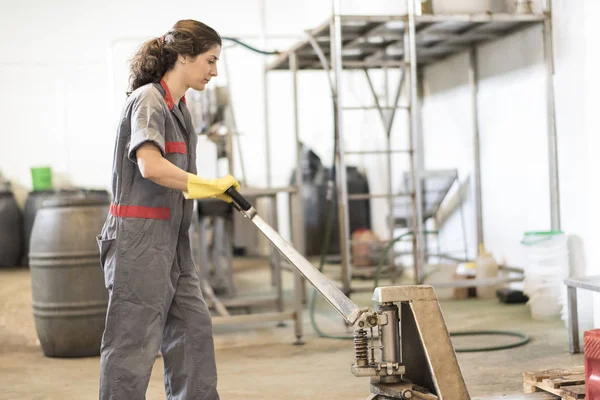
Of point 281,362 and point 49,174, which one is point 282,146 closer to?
point 49,174

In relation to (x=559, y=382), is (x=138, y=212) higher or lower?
higher

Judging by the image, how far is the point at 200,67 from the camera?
2.99 metres

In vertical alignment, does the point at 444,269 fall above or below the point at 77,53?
below

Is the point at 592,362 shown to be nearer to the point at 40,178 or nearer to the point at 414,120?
the point at 414,120

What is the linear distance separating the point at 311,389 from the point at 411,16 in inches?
108

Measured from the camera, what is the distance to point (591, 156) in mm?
4855

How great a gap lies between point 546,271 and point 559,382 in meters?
2.35

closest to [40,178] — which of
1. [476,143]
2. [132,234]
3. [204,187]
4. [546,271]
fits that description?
[476,143]

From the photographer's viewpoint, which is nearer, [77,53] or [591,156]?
[591,156]

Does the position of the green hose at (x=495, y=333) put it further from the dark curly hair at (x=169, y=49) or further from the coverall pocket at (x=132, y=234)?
the dark curly hair at (x=169, y=49)

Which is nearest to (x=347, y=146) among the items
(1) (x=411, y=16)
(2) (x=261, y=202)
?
→ (2) (x=261, y=202)

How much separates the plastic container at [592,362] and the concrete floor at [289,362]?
0.99 metres

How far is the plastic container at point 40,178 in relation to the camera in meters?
10.7

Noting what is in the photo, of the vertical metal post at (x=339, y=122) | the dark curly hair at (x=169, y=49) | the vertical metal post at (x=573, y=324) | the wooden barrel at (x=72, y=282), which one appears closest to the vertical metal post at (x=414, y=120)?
the vertical metal post at (x=339, y=122)
